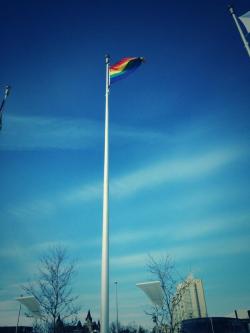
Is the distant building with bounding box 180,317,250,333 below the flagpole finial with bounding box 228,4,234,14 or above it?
below

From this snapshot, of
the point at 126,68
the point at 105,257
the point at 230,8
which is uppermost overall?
the point at 230,8

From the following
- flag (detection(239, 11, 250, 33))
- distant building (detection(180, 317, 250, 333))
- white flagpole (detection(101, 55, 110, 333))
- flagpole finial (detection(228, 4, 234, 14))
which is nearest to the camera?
white flagpole (detection(101, 55, 110, 333))

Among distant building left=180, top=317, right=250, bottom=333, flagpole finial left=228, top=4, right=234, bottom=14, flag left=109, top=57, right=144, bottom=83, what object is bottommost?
distant building left=180, top=317, right=250, bottom=333

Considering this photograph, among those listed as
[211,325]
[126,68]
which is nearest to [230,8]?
[126,68]

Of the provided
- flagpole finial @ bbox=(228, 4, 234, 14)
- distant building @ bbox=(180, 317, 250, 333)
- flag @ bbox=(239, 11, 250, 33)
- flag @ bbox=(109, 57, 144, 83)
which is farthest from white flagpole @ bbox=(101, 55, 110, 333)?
distant building @ bbox=(180, 317, 250, 333)

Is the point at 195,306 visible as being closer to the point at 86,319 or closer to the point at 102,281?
the point at 86,319

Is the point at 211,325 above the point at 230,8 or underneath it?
underneath

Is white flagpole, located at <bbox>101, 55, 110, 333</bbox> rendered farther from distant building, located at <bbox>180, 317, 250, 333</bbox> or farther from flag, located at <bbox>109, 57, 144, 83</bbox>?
distant building, located at <bbox>180, 317, 250, 333</bbox>

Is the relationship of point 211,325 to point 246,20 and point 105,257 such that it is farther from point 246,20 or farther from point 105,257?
point 246,20

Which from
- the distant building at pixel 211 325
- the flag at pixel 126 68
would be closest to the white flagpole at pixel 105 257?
the flag at pixel 126 68

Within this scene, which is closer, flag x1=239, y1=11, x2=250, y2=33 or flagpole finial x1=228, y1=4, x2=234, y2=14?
flag x1=239, y1=11, x2=250, y2=33

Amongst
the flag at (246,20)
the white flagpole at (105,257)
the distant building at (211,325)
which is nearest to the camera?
the white flagpole at (105,257)

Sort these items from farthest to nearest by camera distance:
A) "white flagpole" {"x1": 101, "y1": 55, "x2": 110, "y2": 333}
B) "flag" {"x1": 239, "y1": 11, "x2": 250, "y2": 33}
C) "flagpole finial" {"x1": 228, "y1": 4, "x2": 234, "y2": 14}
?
"flagpole finial" {"x1": 228, "y1": 4, "x2": 234, "y2": 14} < "flag" {"x1": 239, "y1": 11, "x2": 250, "y2": 33} < "white flagpole" {"x1": 101, "y1": 55, "x2": 110, "y2": 333}

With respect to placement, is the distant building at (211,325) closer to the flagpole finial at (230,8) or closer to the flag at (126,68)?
the flag at (126,68)
